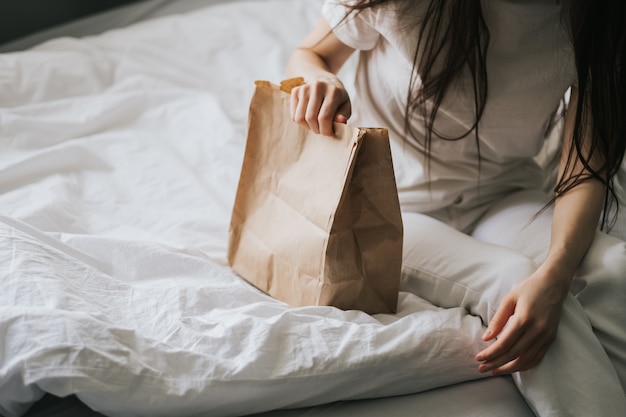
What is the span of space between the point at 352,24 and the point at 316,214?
27 centimetres

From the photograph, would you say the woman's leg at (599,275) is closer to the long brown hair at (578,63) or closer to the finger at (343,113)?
the long brown hair at (578,63)

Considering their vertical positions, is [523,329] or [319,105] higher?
[319,105]

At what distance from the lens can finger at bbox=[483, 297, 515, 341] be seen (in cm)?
69

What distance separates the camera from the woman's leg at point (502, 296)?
660mm

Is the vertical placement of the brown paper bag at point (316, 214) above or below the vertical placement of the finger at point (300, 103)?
below

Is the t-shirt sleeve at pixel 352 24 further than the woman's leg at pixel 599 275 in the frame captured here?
Yes

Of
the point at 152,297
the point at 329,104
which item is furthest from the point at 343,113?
the point at 152,297

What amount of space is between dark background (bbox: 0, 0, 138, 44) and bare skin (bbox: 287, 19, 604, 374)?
0.77m

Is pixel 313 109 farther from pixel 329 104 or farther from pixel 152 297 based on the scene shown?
pixel 152 297

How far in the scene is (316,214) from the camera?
716mm

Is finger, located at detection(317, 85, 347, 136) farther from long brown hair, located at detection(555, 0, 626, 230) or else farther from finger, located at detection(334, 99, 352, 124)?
long brown hair, located at detection(555, 0, 626, 230)

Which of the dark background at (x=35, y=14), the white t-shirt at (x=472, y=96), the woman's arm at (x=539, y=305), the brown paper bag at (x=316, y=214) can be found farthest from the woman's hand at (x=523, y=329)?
the dark background at (x=35, y=14)

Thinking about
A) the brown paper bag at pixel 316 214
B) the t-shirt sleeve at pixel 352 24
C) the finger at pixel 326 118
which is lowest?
the brown paper bag at pixel 316 214

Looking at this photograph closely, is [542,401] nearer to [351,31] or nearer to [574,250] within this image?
[574,250]
